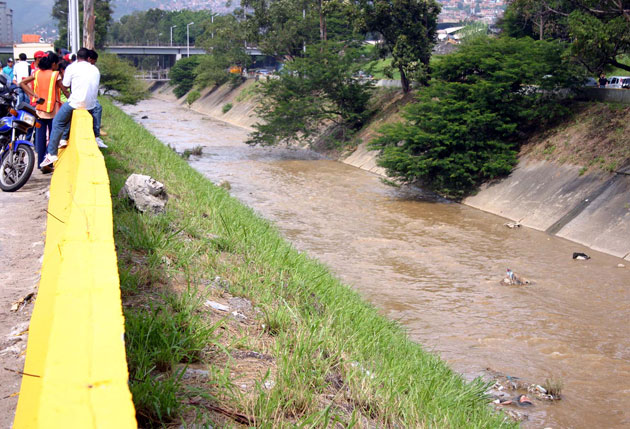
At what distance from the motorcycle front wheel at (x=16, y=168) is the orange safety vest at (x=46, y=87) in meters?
1.26

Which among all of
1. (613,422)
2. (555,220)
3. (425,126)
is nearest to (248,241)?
(613,422)

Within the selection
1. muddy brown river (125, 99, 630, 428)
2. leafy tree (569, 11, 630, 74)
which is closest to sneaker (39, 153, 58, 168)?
muddy brown river (125, 99, 630, 428)

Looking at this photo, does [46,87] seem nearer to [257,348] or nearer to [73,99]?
[73,99]

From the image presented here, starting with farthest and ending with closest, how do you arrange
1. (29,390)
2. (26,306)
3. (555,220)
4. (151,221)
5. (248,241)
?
(555,220), (248,241), (151,221), (26,306), (29,390)

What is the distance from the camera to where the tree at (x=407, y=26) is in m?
35.5

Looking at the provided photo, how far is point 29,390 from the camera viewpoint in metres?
2.59

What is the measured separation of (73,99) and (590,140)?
1806cm

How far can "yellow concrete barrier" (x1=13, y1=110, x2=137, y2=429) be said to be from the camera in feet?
7.54

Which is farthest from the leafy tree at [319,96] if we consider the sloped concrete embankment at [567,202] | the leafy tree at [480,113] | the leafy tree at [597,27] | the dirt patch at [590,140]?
the leafy tree at [597,27]

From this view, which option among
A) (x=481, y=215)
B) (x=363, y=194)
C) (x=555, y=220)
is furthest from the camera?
(x=363, y=194)

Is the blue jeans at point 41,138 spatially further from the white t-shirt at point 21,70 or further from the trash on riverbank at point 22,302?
the white t-shirt at point 21,70

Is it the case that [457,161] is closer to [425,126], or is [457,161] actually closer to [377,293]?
[425,126]

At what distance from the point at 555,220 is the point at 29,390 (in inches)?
792

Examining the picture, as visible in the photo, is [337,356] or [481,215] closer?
[337,356]
